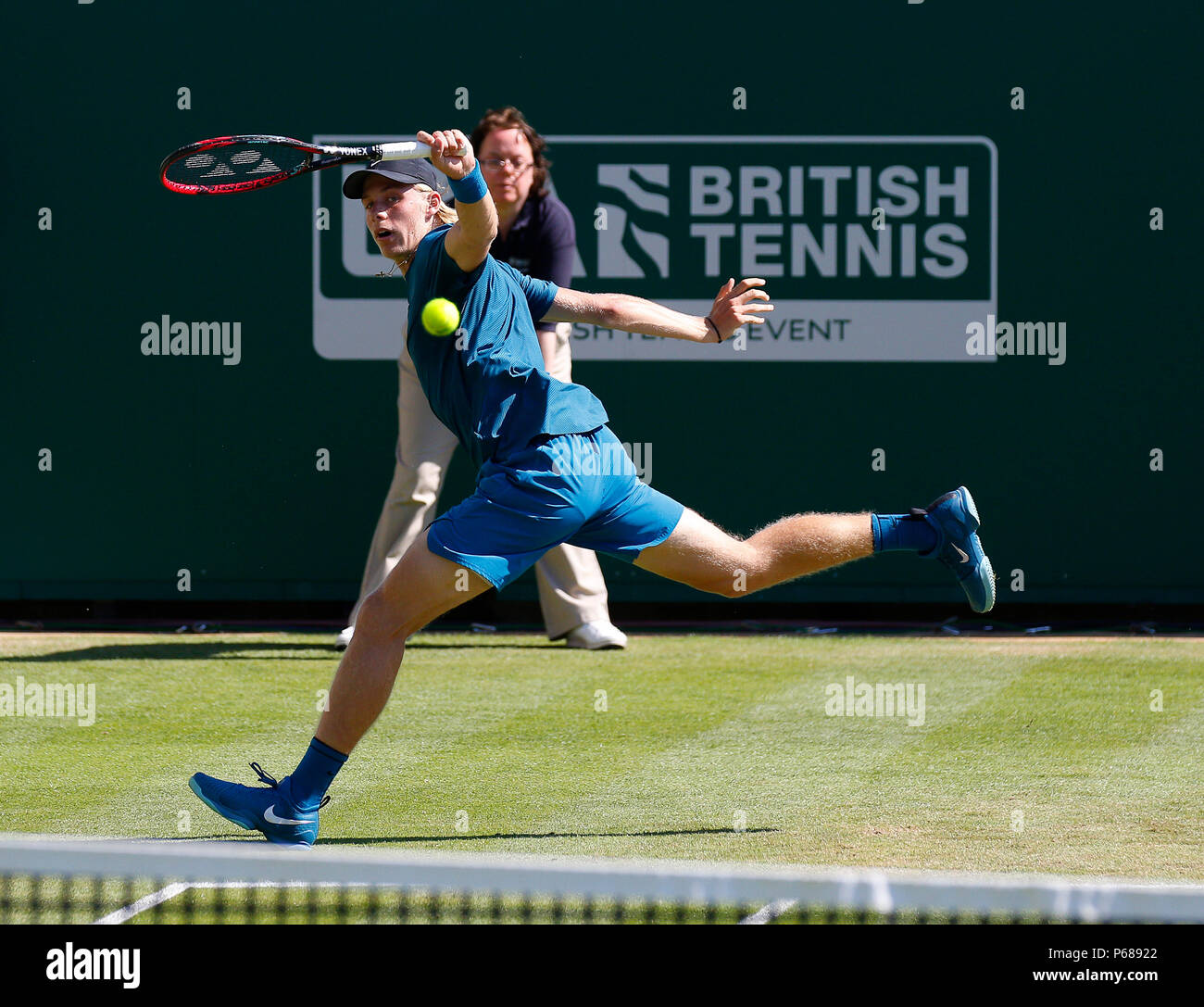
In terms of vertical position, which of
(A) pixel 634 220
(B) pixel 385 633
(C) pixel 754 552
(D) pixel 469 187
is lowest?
(B) pixel 385 633

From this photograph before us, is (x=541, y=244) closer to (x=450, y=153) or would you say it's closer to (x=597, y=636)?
(x=597, y=636)

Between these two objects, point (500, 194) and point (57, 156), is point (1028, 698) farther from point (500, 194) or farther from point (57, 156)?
point (57, 156)

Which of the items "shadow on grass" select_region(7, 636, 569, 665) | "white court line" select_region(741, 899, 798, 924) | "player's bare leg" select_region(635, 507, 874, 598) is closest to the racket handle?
"player's bare leg" select_region(635, 507, 874, 598)

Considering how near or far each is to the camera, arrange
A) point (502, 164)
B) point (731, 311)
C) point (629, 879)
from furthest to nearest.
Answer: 1. point (502, 164)
2. point (731, 311)
3. point (629, 879)

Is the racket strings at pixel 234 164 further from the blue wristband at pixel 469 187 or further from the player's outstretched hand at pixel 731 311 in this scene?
the player's outstretched hand at pixel 731 311

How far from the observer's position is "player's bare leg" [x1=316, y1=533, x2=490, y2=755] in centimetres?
459

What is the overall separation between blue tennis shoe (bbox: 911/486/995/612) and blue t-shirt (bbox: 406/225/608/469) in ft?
3.55

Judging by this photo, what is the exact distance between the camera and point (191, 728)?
6359mm

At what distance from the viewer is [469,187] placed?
442 cm

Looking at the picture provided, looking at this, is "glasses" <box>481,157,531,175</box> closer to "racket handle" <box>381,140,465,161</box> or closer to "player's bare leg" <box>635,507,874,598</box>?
"player's bare leg" <box>635,507,874,598</box>

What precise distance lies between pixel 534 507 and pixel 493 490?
12 cm

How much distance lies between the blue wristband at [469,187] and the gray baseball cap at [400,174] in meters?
0.37

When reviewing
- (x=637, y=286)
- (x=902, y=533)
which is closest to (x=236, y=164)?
(x=902, y=533)
